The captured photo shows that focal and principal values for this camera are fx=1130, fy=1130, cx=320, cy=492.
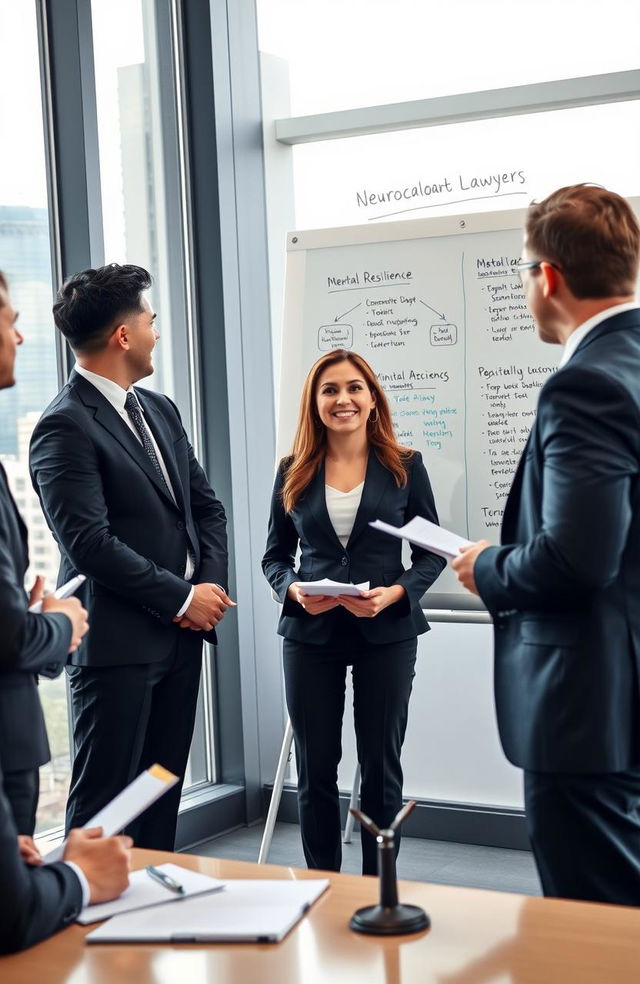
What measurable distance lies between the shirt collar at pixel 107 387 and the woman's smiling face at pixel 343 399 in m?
0.58

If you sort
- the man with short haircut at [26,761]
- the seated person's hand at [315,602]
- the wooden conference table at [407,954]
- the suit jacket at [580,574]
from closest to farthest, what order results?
the wooden conference table at [407,954] < the man with short haircut at [26,761] < the suit jacket at [580,574] < the seated person's hand at [315,602]

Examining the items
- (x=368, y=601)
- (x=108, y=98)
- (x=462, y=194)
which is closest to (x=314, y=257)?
(x=462, y=194)

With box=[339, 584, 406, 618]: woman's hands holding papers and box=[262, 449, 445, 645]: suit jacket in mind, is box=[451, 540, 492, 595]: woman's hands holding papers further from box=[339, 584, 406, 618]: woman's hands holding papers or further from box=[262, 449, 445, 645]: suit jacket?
box=[262, 449, 445, 645]: suit jacket

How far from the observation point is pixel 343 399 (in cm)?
324

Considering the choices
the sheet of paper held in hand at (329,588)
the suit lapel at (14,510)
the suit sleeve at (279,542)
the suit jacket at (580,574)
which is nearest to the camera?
the suit jacket at (580,574)

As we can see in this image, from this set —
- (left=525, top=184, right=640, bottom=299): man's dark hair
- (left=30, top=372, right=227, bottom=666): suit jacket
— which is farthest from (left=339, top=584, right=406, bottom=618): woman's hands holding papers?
(left=525, top=184, right=640, bottom=299): man's dark hair

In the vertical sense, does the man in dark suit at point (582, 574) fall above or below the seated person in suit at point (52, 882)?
above

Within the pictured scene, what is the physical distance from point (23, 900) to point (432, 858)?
283 centimetres

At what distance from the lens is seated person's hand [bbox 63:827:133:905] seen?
151cm

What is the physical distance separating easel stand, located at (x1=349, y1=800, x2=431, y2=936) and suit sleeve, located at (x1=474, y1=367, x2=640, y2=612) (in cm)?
54

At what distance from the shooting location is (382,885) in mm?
1421

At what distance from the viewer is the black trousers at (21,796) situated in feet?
6.14

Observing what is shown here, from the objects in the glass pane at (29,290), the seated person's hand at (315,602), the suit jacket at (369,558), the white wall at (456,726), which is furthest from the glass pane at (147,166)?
the seated person's hand at (315,602)

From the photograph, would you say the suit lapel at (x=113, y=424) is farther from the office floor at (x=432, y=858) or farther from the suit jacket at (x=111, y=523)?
the office floor at (x=432, y=858)
